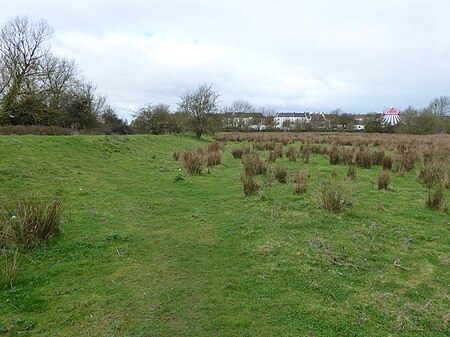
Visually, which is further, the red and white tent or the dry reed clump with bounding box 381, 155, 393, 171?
the red and white tent

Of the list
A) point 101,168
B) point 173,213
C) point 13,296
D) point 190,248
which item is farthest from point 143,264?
point 101,168

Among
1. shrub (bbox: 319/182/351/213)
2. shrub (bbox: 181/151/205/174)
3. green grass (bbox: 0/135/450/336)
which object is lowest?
green grass (bbox: 0/135/450/336)

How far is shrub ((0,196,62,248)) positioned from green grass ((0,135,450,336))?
20 cm

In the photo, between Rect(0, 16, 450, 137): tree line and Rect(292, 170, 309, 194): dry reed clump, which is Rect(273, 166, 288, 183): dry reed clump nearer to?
Rect(292, 170, 309, 194): dry reed clump

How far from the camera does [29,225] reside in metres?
4.31

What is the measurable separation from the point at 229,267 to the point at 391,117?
56.9m

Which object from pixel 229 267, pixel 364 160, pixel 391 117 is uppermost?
pixel 391 117

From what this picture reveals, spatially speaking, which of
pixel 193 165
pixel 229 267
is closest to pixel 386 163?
pixel 193 165

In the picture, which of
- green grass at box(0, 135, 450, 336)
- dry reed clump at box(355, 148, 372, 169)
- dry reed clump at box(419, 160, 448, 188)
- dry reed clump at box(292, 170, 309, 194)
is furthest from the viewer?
dry reed clump at box(355, 148, 372, 169)

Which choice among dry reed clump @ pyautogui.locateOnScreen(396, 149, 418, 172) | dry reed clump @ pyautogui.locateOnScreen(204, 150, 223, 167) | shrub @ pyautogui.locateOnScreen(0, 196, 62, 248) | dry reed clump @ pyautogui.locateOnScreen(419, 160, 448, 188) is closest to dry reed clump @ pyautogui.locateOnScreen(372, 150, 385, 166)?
dry reed clump @ pyautogui.locateOnScreen(396, 149, 418, 172)

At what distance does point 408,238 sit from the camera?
4961 mm

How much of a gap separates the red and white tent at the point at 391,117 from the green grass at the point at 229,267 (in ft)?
151

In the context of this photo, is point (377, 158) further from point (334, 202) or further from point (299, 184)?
point (334, 202)

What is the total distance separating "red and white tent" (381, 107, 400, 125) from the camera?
157ft
